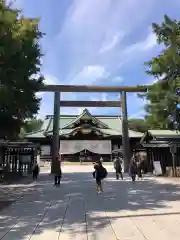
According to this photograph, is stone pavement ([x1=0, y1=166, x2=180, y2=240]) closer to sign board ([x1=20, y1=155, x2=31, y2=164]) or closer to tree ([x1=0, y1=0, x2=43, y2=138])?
tree ([x1=0, y1=0, x2=43, y2=138])

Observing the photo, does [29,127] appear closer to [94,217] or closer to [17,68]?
[17,68]

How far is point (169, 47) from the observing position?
56.0 ft

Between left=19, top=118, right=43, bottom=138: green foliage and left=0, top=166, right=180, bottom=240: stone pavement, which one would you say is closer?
left=0, top=166, right=180, bottom=240: stone pavement

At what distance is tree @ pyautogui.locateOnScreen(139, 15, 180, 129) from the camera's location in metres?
16.6

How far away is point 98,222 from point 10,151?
1797 centimetres

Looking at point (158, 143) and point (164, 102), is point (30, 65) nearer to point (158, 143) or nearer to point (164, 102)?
point (164, 102)

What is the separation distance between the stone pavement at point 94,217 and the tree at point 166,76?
22.2ft

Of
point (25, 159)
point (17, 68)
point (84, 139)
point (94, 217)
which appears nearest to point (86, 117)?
point (84, 139)

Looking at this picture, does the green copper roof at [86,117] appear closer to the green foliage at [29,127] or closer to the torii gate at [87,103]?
the green foliage at [29,127]

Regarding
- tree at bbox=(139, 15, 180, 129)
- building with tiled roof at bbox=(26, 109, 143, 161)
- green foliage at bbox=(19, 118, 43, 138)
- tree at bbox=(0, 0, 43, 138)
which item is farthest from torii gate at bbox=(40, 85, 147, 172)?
building with tiled roof at bbox=(26, 109, 143, 161)

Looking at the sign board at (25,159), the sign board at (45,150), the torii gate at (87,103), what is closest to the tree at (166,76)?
the torii gate at (87,103)

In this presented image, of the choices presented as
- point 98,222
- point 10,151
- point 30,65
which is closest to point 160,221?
point 98,222

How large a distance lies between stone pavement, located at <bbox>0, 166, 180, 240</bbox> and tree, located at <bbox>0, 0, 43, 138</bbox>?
4.30m

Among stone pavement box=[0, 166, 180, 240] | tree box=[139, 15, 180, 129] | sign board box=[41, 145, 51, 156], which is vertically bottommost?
stone pavement box=[0, 166, 180, 240]
